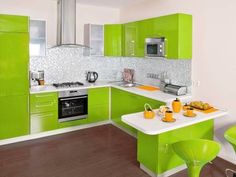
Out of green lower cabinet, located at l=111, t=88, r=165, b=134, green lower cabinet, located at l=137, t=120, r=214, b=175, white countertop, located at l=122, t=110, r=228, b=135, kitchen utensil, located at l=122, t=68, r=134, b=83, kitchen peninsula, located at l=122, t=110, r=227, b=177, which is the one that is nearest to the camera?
white countertop, located at l=122, t=110, r=228, b=135

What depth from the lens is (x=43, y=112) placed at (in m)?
3.79

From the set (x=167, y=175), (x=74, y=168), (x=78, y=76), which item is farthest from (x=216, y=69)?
(x=78, y=76)

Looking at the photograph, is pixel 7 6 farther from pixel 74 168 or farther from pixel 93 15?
pixel 74 168

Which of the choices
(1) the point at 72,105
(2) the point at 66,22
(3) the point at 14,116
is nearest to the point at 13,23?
(2) the point at 66,22

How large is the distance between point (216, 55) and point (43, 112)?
2927 mm

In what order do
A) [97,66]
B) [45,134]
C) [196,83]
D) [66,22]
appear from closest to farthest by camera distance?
[196,83] → [45,134] → [66,22] → [97,66]

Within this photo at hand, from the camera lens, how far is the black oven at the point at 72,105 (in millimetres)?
3961

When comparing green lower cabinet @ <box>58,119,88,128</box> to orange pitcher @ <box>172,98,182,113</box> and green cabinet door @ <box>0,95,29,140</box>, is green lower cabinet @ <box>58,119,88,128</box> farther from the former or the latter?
orange pitcher @ <box>172,98,182,113</box>

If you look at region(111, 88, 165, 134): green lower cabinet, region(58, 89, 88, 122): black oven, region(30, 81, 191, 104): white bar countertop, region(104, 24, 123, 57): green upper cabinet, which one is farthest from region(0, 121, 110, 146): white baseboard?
region(104, 24, 123, 57): green upper cabinet

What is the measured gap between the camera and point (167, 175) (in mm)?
2631

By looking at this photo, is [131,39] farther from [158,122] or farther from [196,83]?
[158,122]

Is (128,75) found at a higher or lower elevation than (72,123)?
higher

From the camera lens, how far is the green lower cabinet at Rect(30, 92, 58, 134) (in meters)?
3.69

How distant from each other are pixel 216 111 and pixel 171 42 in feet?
3.97
